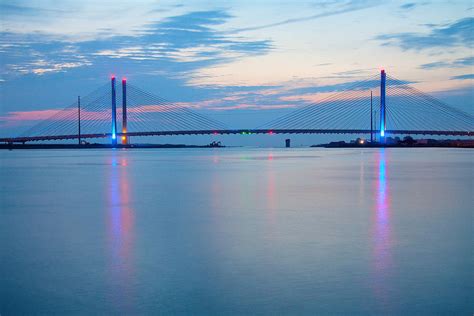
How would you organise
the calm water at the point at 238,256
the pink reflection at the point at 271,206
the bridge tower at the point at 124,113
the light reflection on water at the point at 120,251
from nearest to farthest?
1. the calm water at the point at 238,256
2. the light reflection on water at the point at 120,251
3. the pink reflection at the point at 271,206
4. the bridge tower at the point at 124,113

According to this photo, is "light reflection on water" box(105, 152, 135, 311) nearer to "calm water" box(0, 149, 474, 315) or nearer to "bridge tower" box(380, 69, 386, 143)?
"calm water" box(0, 149, 474, 315)

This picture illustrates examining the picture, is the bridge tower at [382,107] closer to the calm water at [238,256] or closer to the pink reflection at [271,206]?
the pink reflection at [271,206]

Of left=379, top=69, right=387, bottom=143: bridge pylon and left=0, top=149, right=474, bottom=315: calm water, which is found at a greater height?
left=379, top=69, right=387, bottom=143: bridge pylon

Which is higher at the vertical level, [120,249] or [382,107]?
[382,107]

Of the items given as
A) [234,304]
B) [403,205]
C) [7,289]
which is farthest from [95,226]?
[403,205]

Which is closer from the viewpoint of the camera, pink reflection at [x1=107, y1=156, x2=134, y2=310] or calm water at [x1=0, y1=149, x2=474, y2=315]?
calm water at [x1=0, y1=149, x2=474, y2=315]

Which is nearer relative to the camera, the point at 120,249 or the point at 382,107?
the point at 120,249

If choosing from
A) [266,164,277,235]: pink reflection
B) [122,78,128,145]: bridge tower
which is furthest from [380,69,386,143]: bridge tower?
[266,164,277,235]: pink reflection

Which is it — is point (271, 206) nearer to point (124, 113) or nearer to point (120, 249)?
point (120, 249)

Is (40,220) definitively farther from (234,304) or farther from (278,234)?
(234,304)

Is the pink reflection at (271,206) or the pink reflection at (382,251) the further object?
the pink reflection at (271,206)

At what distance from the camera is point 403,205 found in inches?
371

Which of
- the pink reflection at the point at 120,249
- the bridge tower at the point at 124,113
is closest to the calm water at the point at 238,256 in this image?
the pink reflection at the point at 120,249

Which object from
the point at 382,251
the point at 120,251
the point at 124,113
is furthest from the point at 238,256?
the point at 124,113
